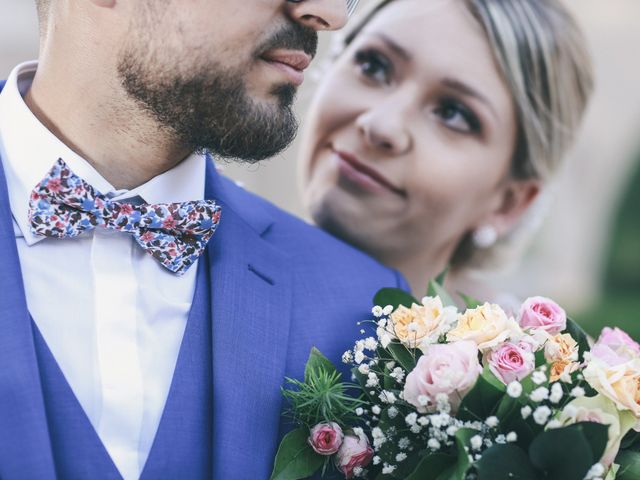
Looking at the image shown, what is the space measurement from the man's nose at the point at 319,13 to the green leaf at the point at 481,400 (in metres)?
1.01

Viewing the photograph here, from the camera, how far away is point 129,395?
2094mm

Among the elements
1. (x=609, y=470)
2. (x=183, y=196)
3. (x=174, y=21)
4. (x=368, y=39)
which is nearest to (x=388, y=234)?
(x=368, y=39)

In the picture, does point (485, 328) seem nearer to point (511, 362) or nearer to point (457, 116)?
point (511, 362)

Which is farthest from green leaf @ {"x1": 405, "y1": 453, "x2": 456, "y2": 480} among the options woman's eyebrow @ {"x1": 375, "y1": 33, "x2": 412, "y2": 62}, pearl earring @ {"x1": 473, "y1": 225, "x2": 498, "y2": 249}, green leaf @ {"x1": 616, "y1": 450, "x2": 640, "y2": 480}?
pearl earring @ {"x1": 473, "y1": 225, "x2": 498, "y2": 249}

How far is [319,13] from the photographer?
233 cm

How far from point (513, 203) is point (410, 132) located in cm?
73

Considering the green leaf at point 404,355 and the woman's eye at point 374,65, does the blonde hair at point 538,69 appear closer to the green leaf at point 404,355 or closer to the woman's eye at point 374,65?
the woman's eye at point 374,65

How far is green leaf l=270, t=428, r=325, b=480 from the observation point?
6.89ft

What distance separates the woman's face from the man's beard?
70 centimetres

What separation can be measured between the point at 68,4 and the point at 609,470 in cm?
175

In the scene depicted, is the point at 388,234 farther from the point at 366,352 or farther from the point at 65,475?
the point at 65,475

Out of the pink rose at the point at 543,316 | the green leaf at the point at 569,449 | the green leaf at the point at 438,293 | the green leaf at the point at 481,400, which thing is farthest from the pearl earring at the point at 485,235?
the green leaf at the point at 569,449

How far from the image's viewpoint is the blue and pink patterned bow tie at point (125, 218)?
215cm

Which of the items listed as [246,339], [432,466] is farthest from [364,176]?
[432,466]
